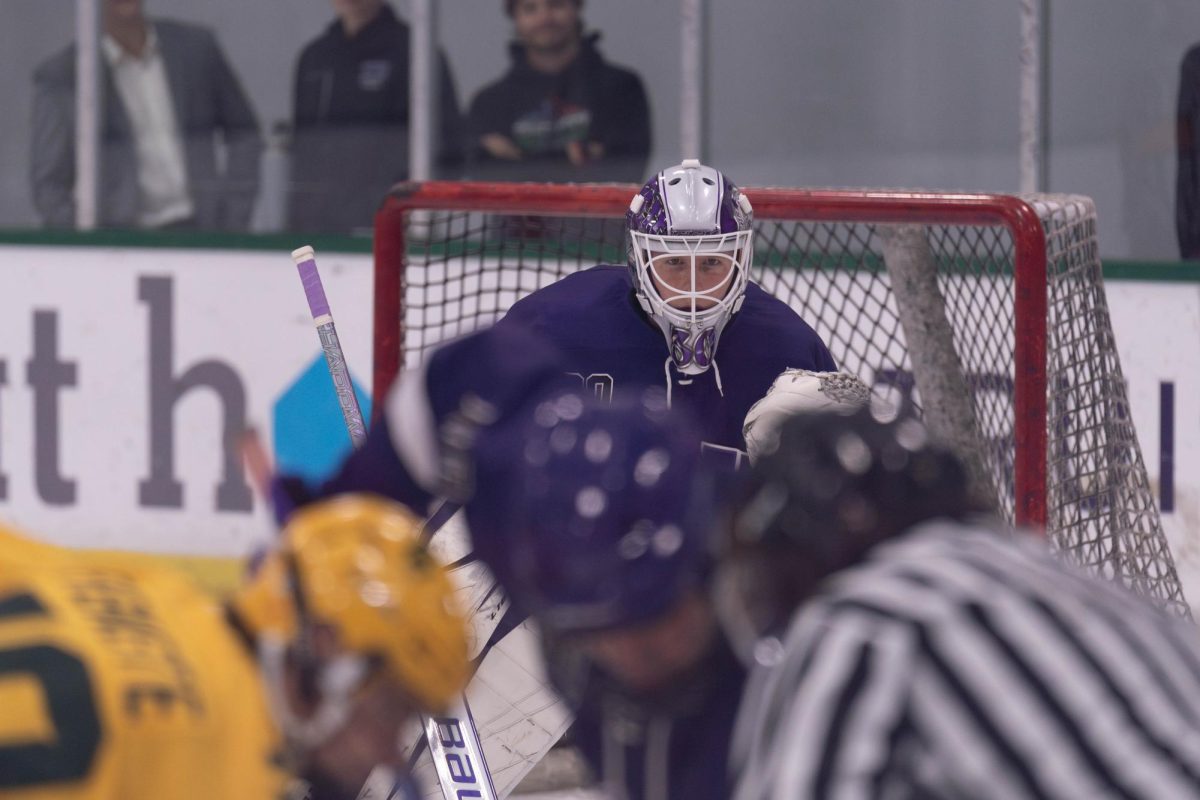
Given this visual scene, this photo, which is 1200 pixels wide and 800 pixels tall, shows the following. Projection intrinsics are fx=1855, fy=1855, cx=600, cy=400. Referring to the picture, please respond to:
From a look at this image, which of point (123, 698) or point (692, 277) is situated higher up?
point (692, 277)

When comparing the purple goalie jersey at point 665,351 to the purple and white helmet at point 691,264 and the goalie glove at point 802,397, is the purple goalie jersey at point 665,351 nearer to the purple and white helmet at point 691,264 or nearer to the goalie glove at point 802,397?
the purple and white helmet at point 691,264

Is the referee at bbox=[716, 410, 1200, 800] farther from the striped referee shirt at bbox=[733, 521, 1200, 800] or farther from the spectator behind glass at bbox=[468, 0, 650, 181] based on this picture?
the spectator behind glass at bbox=[468, 0, 650, 181]

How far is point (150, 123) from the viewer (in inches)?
218

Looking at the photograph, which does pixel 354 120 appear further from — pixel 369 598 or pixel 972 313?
pixel 369 598

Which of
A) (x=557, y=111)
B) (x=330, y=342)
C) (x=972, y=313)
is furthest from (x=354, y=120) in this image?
(x=972, y=313)

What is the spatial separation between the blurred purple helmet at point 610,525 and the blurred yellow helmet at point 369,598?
85mm

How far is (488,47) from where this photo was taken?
5.25 meters

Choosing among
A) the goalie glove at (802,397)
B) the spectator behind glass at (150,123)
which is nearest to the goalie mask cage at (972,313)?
the goalie glove at (802,397)

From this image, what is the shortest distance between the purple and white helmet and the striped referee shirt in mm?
1683

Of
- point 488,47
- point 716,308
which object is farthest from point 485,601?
point 488,47

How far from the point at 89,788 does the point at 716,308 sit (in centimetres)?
188

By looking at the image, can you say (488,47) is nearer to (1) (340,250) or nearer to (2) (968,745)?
(1) (340,250)

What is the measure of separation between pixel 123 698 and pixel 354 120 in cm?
425

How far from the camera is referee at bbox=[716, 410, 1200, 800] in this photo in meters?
1.30
